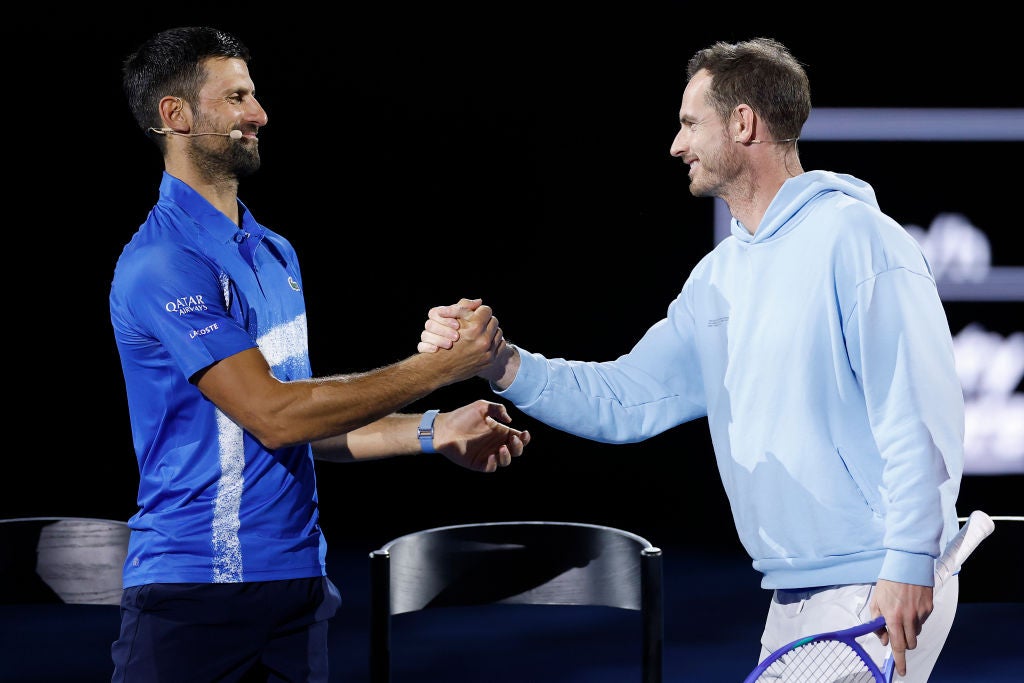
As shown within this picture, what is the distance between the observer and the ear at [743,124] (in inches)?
93.9

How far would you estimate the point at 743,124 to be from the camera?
7.86 ft

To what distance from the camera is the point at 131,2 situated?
4992mm

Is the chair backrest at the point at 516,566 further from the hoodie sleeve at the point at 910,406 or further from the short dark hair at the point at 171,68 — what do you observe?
the short dark hair at the point at 171,68

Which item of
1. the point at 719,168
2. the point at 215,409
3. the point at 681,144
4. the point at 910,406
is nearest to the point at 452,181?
the point at 681,144

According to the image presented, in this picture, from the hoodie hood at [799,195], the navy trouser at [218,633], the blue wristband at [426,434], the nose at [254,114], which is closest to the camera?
the navy trouser at [218,633]

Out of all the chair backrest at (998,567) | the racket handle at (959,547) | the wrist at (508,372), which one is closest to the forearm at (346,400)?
the wrist at (508,372)

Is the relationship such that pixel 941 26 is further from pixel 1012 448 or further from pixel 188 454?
pixel 188 454

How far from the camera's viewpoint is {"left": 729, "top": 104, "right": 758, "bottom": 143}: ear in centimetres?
238

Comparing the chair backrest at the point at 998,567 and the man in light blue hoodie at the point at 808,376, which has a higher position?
the man in light blue hoodie at the point at 808,376

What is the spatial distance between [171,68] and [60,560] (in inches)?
43.1

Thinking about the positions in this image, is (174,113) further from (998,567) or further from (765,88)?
(998,567)

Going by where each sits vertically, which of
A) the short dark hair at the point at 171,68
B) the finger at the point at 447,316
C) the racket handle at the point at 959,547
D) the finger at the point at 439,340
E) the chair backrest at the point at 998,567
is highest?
the short dark hair at the point at 171,68

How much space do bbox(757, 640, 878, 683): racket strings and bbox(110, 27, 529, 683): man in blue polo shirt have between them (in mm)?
789

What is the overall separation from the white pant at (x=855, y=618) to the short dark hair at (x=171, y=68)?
1.44 m
